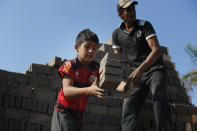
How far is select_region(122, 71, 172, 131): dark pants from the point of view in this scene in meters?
3.17

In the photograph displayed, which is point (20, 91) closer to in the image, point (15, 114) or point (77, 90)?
point (15, 114)

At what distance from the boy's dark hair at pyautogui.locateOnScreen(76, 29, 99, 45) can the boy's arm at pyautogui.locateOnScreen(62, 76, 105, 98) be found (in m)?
0.47

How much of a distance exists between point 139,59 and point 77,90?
143 centimetres

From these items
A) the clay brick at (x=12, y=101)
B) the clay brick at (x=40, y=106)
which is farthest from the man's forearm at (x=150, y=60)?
the clay brick at (x=12, y=101)

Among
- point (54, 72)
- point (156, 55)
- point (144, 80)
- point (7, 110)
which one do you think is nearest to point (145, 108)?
point (144, 80)

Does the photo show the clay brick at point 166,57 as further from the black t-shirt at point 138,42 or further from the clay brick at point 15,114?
the clay brick at point 15,114

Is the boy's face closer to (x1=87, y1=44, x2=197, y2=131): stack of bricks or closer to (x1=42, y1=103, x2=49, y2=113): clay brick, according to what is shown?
(x1=87, y1=44, x2=197, y2=131): stack of bricks

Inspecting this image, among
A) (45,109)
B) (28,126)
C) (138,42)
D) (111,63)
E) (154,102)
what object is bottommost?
(28,126)

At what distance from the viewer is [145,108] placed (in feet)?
15.4

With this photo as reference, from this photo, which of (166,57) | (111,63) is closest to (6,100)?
(111,63)

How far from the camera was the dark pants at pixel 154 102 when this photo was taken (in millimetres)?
3170

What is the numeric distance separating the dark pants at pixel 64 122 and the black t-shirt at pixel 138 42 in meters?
1.38

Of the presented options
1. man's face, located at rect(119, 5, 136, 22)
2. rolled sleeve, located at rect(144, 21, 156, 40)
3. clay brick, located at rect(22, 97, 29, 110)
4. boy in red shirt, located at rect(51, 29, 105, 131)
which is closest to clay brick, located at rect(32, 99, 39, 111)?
clay brick, located at rect(22, 97, 29, 110)

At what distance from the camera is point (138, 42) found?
3.56 metres
